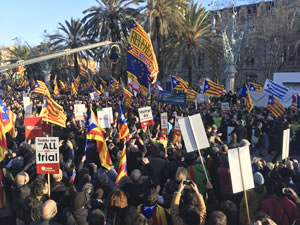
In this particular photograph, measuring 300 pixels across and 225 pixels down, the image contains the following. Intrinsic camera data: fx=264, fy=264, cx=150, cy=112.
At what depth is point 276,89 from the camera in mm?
11344

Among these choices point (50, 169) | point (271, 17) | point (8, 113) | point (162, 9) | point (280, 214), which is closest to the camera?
point (280, 214)

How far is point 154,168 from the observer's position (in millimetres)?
5281

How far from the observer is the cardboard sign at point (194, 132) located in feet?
14.8

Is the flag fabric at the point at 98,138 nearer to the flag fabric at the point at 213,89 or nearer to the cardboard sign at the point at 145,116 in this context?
the cardboard sign at the point at 145,116

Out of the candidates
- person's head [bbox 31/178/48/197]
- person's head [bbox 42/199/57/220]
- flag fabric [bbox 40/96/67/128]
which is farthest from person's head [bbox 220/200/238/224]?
flag fabric [bbox 40/96/67/128]

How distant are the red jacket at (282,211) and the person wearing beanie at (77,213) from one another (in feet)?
8.19

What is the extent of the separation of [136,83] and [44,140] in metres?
7.20

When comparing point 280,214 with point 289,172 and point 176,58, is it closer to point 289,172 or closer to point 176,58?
point 289,172

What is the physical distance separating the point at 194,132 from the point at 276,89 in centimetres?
835

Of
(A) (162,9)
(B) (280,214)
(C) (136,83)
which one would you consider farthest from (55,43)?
(B) (280,214)

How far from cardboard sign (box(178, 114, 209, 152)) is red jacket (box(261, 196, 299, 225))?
A: 4.30 feet

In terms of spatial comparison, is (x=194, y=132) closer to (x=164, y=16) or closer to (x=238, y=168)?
(x=238, y=168)

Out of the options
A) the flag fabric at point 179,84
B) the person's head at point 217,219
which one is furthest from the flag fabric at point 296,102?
the person's head at point 217,219

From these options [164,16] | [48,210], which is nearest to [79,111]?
[48,210]
